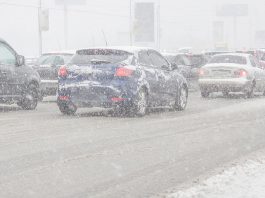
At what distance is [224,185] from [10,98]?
1071cm

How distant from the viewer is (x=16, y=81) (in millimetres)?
17797

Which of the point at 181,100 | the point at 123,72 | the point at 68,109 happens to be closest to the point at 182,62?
the point at 181,100

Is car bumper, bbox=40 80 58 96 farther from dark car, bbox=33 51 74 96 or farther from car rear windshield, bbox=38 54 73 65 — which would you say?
car rear windshield, bbox=38 54 73 65

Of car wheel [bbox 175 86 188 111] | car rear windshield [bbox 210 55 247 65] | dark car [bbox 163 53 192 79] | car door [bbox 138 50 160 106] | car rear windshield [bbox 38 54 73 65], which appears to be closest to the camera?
car door [bbox 138 50 160 106]

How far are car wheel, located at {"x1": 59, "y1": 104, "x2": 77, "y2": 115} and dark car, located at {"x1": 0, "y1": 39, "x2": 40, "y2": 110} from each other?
1650 mm

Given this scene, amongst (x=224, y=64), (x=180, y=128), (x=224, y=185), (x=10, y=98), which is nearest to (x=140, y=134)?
(x=180, y=128)

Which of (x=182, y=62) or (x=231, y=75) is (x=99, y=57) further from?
(x=182, y=62)

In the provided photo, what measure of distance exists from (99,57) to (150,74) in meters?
A: 1.20

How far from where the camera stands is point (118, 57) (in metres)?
15.9

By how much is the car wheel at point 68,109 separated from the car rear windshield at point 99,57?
928mm

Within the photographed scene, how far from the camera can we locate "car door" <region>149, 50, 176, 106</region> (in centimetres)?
1697

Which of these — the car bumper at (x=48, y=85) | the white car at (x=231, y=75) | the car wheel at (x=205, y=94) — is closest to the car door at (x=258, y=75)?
the white car at (x=231, y=75)

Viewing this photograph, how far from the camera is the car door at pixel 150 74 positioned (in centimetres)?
1623

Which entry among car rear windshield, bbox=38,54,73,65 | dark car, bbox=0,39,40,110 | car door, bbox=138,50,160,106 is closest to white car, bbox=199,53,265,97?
car rear windshield, bbox=38,54,73,65
